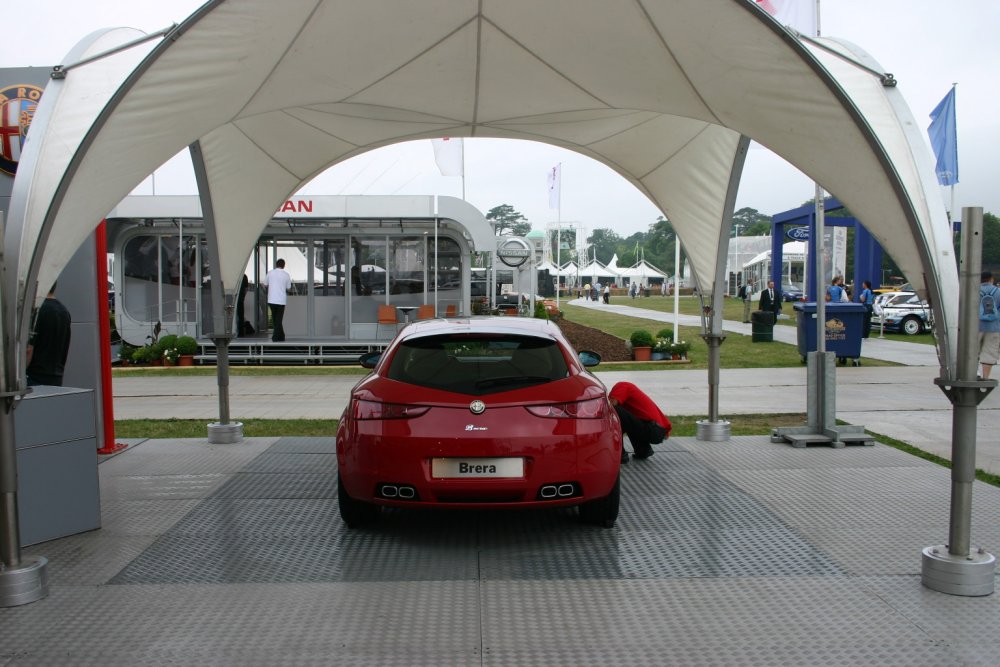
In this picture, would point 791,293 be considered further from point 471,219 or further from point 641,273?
point 471,219

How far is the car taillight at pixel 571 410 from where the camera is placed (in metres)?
4.89

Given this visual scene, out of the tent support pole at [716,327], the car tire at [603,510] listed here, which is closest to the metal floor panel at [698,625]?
the car tire at [603,510]

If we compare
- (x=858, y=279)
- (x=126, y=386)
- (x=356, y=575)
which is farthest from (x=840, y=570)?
(x=858, y=279)

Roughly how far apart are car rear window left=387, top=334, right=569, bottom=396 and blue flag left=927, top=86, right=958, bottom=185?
18.1 meters

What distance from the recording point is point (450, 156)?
23.3 m

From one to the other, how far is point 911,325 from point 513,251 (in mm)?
12981

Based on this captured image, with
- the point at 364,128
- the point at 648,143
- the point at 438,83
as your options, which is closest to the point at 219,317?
the point at 364,128

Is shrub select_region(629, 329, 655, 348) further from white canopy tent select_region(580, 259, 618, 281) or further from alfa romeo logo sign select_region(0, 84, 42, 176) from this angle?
white canopy tent select_region(580, 259, 618, 281)

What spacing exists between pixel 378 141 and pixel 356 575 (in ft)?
17.3

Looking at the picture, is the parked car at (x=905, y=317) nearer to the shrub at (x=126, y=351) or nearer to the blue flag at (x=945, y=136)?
the blue flag at (x=945, y=136)

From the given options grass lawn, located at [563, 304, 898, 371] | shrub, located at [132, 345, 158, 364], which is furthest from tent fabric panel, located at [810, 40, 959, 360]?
shrub, located at [132, 345, 158, 364]

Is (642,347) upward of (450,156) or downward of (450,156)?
downward

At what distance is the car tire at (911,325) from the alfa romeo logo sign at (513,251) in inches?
484

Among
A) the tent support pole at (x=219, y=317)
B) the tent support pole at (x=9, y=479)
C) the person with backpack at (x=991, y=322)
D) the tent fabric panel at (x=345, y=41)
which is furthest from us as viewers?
the person with backpack at (x=991, y=322)
